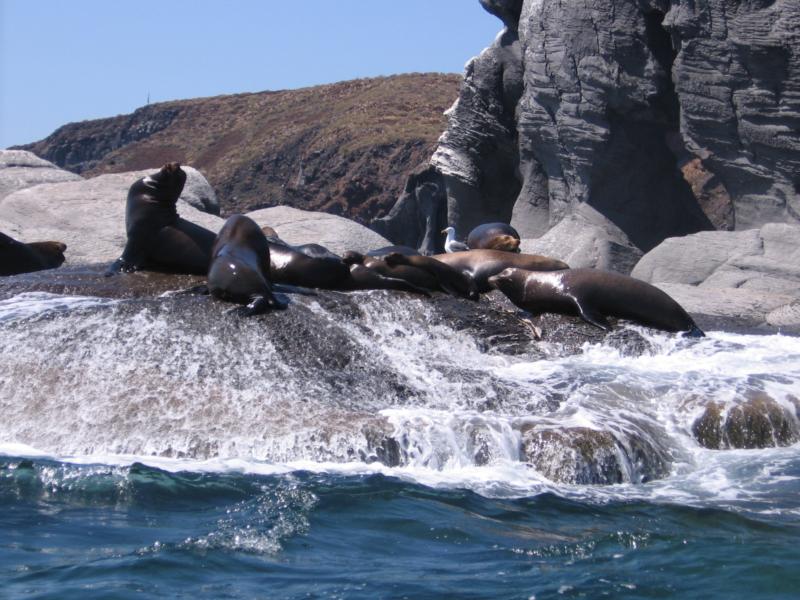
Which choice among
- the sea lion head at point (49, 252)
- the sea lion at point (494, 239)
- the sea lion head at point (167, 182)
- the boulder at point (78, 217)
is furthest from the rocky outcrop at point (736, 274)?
the sea lion head at point (49, 252)

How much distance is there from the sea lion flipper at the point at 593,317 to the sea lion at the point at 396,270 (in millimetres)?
1488

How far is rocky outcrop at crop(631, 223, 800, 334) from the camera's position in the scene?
50.5 ft

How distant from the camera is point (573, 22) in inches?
948

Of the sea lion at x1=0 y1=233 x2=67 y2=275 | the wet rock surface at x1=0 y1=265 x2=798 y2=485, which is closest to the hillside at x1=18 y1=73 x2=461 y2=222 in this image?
the sea lion at x1=0 y1=233 x2=67 y2=275

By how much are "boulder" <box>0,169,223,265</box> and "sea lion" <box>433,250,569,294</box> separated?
7.12 metres

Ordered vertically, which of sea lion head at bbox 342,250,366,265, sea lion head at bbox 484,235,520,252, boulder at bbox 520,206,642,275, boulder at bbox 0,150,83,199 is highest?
boulder at bbox 0,150,83,199

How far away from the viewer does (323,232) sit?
64.3ft

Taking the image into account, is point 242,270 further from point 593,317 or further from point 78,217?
point 78,217

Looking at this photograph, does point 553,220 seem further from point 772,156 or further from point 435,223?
point 435,223

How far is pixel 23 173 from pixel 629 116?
12248 mm

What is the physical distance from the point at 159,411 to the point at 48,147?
73.8 meters

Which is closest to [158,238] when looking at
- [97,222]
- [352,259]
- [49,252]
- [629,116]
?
[352,259]

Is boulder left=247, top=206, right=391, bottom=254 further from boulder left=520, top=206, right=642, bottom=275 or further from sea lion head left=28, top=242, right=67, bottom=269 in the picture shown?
sea lion head left=28, top=242, right=67, bottom=269

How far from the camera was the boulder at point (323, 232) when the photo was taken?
19.1 metres
